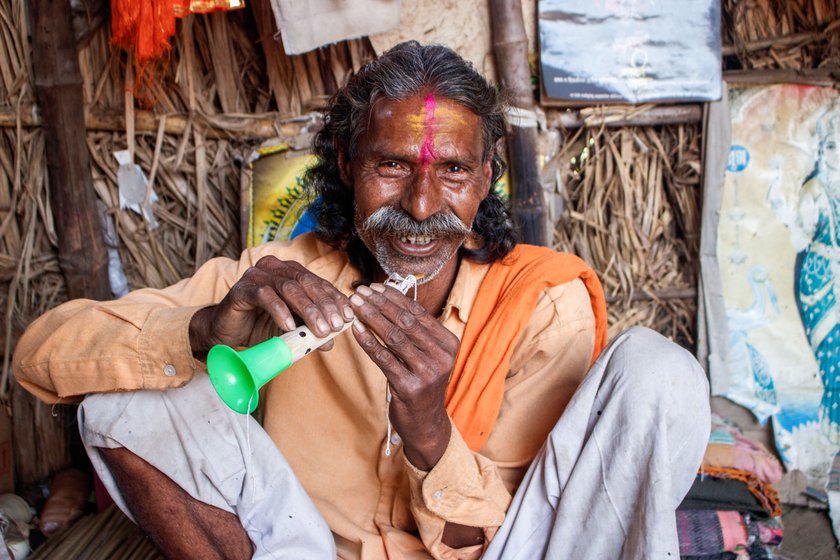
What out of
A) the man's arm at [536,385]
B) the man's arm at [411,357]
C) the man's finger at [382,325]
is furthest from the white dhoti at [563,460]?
the man's finger at [382,325]

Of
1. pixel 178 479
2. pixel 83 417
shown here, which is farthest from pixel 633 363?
pixel 83 417

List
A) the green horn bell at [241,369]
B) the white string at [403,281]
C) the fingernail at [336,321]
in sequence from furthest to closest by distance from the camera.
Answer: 1. the white string at [403,281]
2. the fingernail at [336,321]
3. the green horn bell at [241,369]

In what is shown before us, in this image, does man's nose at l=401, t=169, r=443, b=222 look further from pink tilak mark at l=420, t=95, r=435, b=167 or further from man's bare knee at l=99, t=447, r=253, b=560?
man's bare knee at l=99, t=447, r=253, b=560

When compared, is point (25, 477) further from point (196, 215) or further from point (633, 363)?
point (633, 363)

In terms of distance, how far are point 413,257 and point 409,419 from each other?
46 centimetres

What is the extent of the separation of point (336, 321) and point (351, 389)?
2.05 ft

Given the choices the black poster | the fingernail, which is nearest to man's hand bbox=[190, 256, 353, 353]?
the fingernail

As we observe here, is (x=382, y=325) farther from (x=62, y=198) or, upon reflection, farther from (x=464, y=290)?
(x=62, y=198)

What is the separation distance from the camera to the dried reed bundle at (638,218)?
297 centimetres

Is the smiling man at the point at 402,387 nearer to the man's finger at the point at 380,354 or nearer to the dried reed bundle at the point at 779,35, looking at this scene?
the man's finger at the point at 380,354

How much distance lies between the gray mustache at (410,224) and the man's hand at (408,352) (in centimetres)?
39

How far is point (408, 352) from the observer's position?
4.57 ft

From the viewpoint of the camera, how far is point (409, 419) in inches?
58.6

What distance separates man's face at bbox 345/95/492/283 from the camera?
5.87ft
